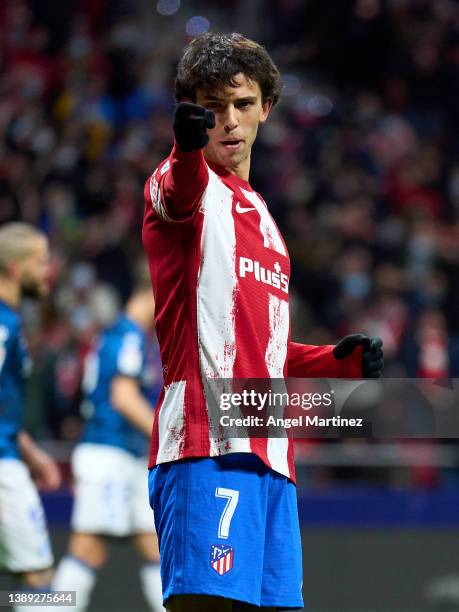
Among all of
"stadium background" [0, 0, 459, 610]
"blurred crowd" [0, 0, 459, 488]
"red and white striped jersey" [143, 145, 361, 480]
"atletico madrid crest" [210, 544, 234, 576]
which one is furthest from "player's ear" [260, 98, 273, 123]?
"blurred crowd" [0, 0, 459, 488]

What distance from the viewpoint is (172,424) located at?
3.03 meters

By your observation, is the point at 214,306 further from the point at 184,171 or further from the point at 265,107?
the point at 265,107

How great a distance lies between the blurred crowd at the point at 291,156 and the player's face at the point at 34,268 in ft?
10.5

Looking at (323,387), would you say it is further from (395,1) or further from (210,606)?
(395,1)

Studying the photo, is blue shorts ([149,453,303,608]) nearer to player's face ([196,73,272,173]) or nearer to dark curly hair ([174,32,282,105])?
player's face ([196,73,272,173])

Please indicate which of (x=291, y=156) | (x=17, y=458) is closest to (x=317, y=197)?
(x=291, y=156)

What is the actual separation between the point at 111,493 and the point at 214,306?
4241 millimetres

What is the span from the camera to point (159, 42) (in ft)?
40.8

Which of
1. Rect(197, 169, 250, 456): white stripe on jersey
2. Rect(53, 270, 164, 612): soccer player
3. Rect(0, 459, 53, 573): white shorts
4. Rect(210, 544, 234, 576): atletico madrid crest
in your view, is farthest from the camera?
Rect(53, 270, 164, 612): soccer player

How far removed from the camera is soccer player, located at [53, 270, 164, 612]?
22.7 ft

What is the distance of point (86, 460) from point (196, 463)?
4.33m

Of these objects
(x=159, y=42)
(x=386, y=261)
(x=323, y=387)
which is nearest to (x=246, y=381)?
(x=323, y=387)

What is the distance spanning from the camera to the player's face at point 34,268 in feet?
19.6

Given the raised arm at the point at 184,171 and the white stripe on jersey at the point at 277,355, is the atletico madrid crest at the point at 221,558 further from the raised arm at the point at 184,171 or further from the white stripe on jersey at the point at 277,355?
the raised arm at the point at 184,171
